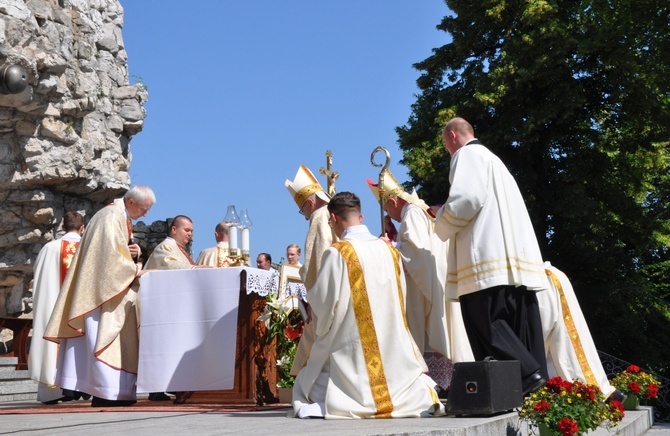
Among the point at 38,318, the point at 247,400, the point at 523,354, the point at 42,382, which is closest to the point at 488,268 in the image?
the point at 523,354

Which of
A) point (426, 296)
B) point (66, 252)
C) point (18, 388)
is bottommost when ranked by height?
point (18, 388)

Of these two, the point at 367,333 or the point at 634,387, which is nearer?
the point at 367,333

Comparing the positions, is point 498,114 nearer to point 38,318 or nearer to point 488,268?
point 38,318

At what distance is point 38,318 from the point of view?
1045 cm

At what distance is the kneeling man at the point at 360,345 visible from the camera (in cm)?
614

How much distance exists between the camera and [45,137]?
1784cm

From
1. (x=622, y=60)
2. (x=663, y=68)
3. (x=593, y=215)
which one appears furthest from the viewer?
(x=593, y=215)

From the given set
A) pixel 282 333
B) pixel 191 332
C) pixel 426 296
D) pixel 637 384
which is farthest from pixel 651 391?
pixel 191 332

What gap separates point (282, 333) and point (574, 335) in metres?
2.57

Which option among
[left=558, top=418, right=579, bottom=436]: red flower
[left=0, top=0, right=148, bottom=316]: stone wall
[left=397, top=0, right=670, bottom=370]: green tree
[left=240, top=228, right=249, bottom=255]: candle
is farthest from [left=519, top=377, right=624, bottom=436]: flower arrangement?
[left=397, top=0, right=670, bottom=370]: green tree

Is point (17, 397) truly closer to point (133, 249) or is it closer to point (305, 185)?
point (133, 249)

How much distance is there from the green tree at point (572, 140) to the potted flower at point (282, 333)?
14.1 m

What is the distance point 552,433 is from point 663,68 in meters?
14.2

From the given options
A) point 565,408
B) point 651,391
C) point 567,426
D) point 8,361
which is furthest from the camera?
point 8,361
